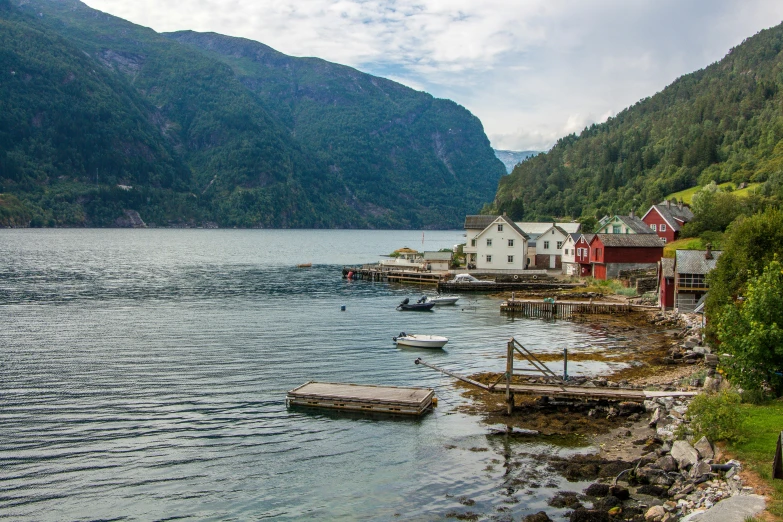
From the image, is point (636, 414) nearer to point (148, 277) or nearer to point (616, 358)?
point (616, 358)

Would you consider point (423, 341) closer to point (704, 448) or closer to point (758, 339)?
point (758, 339)

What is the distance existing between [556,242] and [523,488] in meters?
94.5

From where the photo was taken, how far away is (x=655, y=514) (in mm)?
21141

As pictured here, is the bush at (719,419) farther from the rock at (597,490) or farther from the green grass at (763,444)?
the rock at (597,490)

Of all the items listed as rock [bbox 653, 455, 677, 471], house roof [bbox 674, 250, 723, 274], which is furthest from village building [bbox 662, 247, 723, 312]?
rock [bbox 653, 455, 677, 471]

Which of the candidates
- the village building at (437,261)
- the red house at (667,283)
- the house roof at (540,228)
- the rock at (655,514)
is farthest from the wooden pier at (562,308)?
the rock at (655,514)

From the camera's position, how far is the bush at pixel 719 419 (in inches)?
977

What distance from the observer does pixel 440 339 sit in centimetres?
5319

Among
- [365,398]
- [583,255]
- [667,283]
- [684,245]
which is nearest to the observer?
[365,398]

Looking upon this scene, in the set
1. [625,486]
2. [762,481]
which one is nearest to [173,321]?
[625,486]

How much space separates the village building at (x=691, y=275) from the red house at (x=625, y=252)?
25.3 meters

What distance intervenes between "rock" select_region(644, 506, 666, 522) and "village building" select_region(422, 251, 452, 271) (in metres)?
93.0

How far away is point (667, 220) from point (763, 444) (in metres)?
100

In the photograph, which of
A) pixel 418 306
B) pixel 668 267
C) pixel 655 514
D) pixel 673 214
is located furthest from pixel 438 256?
pixel 655 514
